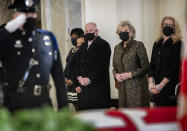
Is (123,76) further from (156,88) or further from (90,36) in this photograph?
(90,36)

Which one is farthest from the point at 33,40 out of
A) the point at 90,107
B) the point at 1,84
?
the point at 90,107

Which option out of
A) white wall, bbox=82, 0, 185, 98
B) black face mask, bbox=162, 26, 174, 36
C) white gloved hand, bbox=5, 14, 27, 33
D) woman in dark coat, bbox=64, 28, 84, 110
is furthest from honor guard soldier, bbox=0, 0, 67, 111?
white wall, bbox=82, 0, 185, 98

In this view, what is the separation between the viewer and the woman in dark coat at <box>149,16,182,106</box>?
376cm

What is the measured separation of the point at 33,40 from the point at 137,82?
7.11ft

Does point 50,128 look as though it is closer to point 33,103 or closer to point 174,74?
point 33,103

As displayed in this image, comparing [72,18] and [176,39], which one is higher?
[72,18]

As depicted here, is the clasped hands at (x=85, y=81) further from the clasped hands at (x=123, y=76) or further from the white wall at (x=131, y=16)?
the white wall at (x=131, y=16)

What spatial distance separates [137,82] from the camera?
4273 mm

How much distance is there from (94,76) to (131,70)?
514 mm

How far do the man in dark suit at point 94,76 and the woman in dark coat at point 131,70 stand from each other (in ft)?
0.68

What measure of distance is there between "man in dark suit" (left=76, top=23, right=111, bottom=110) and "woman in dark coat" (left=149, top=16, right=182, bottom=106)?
0.78m

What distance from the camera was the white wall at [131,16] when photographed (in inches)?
240

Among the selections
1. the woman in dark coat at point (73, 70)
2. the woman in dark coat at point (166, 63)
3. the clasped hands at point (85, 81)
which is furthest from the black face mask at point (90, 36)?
the woman in dark coat at point (166, 63)

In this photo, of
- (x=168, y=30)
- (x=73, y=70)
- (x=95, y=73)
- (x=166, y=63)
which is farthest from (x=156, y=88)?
(x=73, y=70)
